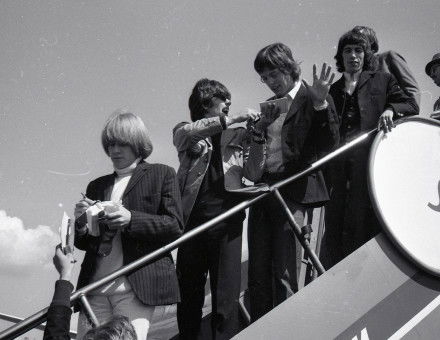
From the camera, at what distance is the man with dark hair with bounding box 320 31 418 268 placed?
3088mm

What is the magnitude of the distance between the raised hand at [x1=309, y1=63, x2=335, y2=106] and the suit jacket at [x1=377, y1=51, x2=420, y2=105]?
3.16 feet

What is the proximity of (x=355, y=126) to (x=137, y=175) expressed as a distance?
149 cm

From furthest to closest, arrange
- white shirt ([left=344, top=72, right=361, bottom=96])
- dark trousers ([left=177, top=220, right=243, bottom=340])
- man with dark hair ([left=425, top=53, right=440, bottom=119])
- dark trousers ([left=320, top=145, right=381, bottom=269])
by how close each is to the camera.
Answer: man with dark hair ([left=425, top=53, right=440, bottom=119]), white shirt ([left=344, top=72, right=361, bottom=96]), dark trousers ([left=320, top=145, right=381, bottom=269]), dark trousers ([left=177, top=220, right=243, bottom=340])

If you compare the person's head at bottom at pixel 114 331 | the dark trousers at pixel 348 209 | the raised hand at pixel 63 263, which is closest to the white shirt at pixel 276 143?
the dark trousers at pixel 348 209

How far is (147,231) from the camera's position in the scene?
244 cm

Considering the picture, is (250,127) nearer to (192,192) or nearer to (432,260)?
(192,192)

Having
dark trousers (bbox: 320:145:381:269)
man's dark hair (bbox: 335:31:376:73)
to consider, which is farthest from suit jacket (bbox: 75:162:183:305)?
man's dark hair (bbox: 335:31:376:73)

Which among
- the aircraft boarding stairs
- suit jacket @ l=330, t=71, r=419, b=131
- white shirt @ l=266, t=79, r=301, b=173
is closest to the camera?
the aircraft boarding stairs

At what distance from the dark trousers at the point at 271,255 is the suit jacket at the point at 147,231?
1.56 ft

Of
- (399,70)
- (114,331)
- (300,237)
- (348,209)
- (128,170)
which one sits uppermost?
(128,170)

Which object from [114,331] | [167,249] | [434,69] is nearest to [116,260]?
[167,249]

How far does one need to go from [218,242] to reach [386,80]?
1572 mm

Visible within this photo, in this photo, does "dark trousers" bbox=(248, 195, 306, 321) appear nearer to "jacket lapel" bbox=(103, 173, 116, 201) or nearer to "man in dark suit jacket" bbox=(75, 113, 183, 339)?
"man in dark suit jacket" bbox=(75, 113, 183, 339)

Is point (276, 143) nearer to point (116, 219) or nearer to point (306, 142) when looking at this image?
point (306, 142)
